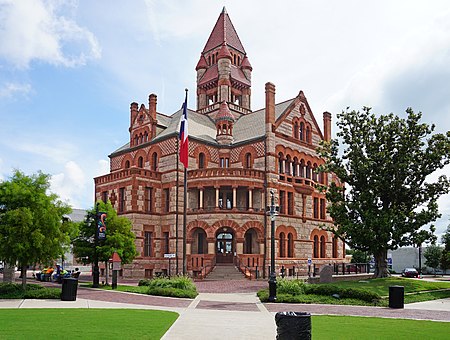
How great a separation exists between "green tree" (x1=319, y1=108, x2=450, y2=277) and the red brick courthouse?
11.2 metres

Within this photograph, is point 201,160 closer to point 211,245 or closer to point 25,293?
point 211,245

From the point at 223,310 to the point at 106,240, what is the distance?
14.8 m

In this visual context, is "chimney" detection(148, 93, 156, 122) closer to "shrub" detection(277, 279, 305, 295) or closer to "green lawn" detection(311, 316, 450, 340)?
"shrub" detection(277, 279, 305, 295)

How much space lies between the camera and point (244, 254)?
43.3 meters

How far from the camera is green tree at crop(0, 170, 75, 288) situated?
78.9 ft

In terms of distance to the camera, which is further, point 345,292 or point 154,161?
point 154,161

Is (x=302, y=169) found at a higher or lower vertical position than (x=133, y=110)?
lower

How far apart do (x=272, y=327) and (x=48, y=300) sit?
1241 cm

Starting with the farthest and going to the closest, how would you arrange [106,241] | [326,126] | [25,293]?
[326,126] → [106,241] → [25,293]

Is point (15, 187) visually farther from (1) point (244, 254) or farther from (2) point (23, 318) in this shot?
(1) point (244, 254)

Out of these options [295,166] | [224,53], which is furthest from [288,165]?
[224,53]

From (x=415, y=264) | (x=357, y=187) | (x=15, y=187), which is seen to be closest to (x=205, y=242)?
(x=357, y=187)

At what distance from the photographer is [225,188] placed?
1832 inches

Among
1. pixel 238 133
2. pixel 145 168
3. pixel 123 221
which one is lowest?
pixel 123 221
